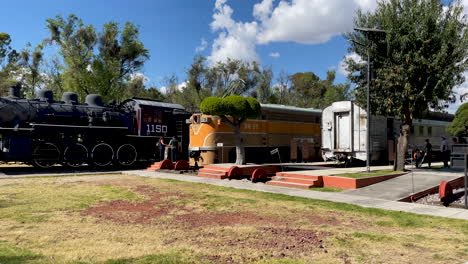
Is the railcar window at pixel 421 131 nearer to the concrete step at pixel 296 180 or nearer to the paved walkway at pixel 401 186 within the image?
the paved walkway at pixel 401 186

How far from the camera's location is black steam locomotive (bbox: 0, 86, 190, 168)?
16.8 metres

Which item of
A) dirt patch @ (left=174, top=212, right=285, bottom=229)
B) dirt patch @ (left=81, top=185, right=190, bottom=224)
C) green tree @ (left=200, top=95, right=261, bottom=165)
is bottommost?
dirt patch @ (left=174, top=212, right=285, bottom=229)

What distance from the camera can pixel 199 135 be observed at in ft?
60.5

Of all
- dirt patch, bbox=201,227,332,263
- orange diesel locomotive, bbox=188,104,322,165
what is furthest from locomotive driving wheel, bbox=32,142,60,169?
dirt patch, bbox=201,227,332,263

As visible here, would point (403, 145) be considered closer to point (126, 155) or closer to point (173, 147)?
point (173, 147)

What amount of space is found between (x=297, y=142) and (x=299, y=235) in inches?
596

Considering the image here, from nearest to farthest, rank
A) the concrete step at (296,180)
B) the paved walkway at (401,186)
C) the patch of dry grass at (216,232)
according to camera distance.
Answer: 1. the patch of dry grass at (216,232)
2. the paved walkway at (401,186)
3. the concrete step at (296,180)

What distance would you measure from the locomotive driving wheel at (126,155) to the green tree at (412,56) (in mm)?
12684

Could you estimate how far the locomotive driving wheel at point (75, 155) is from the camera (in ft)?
58.9

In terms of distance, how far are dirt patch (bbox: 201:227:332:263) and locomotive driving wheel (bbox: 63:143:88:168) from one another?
1435cm

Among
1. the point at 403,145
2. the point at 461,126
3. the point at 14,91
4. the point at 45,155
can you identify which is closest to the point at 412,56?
the point at 403,145

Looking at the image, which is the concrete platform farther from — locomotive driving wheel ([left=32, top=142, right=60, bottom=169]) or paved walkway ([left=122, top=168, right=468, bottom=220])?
locomotive driving wheel ([left=32, top=142, right=60, bottom=169])

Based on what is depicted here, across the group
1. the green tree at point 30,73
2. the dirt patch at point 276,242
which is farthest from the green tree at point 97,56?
the dirt patch at point 276,242

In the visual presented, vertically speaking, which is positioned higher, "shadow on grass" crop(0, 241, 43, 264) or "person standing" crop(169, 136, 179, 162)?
"person standing" crop(169, 136, 179, 162)
